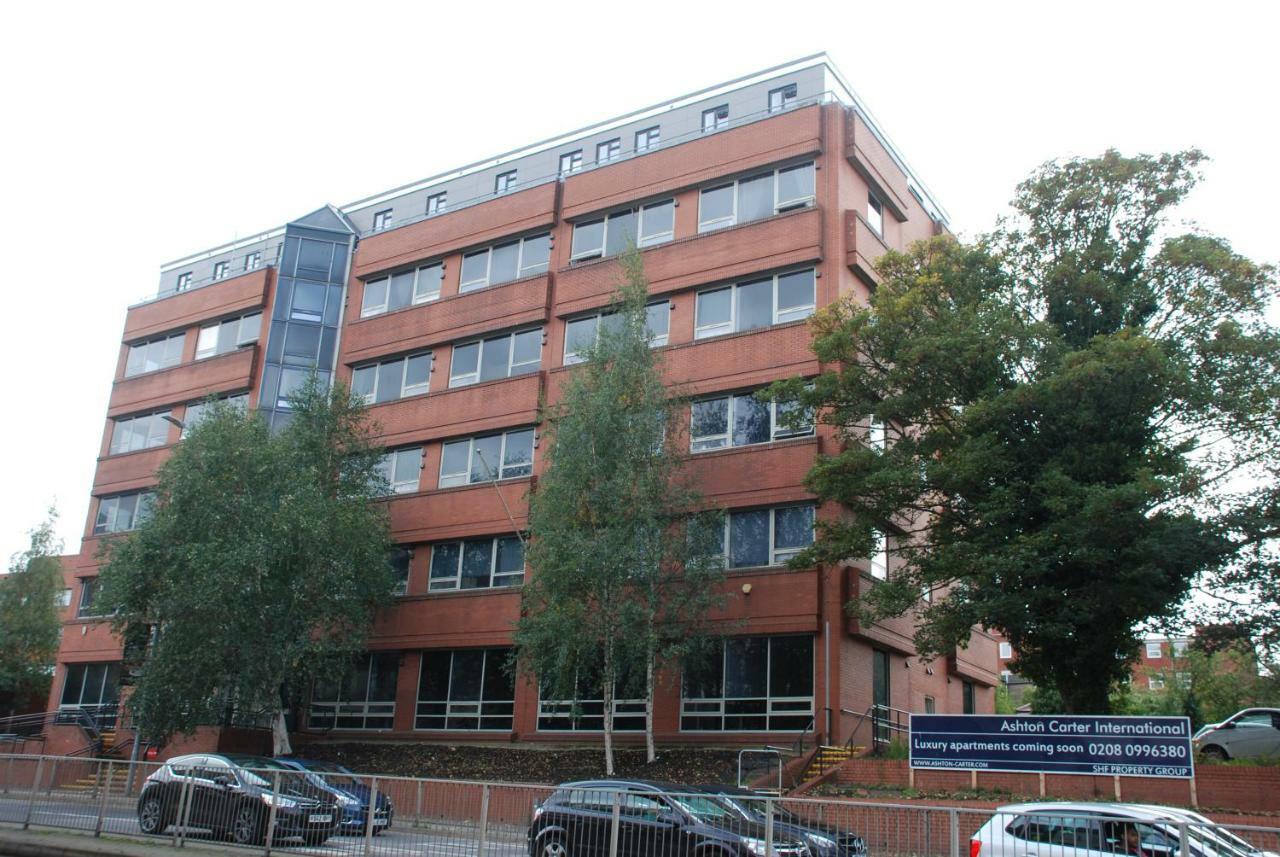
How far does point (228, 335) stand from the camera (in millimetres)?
42719

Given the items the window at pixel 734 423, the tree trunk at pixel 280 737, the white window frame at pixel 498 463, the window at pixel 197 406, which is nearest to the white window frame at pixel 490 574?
the white window frame at pixel 498 463

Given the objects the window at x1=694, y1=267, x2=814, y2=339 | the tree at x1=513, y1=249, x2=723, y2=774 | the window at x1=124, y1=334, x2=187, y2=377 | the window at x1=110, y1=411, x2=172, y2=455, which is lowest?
the tree at x1=513, y1=249, x2=723, y2=774

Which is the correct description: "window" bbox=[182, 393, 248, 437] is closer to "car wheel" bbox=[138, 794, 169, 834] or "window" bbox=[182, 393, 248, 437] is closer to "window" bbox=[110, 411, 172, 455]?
"window" bbox=[110, 411, 172, 455]

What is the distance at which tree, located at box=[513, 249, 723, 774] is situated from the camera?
25.4 metres

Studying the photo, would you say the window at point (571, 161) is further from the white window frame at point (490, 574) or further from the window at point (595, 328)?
the white window frame at point (490, 574)

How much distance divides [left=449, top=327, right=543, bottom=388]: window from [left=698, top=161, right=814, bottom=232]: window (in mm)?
6225

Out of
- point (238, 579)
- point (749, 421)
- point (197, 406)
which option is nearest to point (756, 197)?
point (749, 421)

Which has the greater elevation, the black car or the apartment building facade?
the apartment building facade

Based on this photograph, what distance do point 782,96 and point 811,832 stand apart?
26.0m

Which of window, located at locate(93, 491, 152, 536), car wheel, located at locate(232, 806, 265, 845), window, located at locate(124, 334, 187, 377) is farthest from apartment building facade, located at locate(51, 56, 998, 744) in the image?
car wheel, located at locate(232, 806, 265, 845)

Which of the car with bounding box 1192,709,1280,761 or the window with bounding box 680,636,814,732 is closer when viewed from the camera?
the car with bounding box 1192,709,1280,761

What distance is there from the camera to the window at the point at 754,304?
2964 centimetres

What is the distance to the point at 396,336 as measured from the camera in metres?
37.7

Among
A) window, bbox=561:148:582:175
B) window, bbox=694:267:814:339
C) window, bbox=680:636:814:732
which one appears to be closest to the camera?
window, bbox=680:636:814:732
